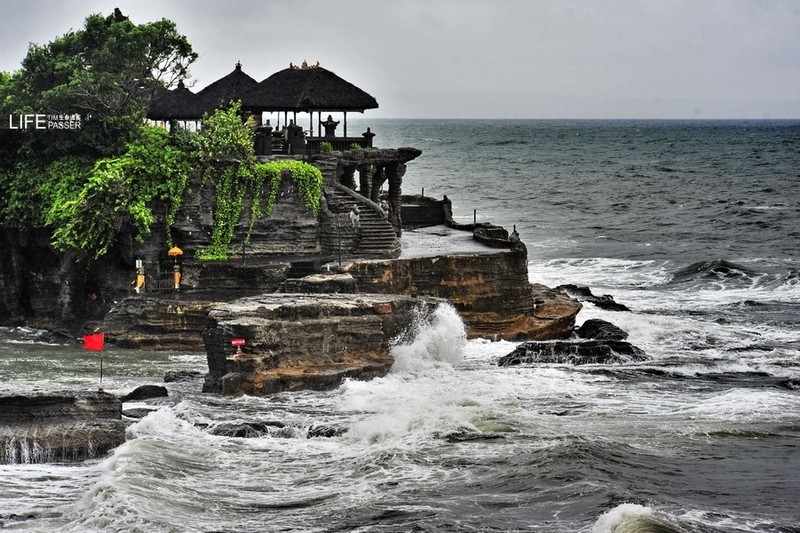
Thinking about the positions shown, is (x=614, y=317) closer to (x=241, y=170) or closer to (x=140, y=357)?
(x=241, y=170)

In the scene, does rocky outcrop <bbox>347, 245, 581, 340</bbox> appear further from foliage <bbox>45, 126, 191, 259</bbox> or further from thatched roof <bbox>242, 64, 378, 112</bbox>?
thatched roof <bbox>242, 64, 378, 112</bbox>

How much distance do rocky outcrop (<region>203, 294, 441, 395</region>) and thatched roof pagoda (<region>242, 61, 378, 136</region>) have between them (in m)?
11.1

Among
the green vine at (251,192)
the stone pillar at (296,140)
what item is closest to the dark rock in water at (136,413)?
the green vine at (251,192)

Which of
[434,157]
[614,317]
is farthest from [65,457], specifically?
[434,157]

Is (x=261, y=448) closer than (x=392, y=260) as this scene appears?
Yes

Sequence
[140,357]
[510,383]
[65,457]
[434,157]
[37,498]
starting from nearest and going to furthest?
[37,498] → [65,457] → [510,383] → [140,357] → [434,157]

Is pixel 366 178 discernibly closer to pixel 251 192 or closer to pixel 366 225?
pixel 366 225

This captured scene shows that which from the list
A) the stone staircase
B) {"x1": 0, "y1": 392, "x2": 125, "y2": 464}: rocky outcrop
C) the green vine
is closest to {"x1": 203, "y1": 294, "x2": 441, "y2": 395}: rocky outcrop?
{"x1": 0, "y1": 392, "x2": 125, "y2": 464}: rocky outcrop

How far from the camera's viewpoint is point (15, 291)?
40.9 m

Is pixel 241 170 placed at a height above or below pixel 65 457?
above

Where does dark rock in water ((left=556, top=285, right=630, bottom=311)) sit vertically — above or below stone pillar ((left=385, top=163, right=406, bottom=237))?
below

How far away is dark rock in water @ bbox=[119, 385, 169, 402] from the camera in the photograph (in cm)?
2920

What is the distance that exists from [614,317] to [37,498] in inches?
1003

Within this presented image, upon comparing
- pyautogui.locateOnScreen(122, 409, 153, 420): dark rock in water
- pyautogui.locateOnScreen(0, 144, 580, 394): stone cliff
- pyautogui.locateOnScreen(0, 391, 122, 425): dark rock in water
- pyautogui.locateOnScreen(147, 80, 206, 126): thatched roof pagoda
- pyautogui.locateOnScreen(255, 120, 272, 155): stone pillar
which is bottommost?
pyautogui.locateOnScreen(122, 409, 153, 420): dark rock in water
